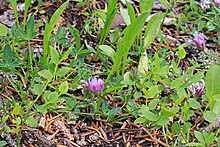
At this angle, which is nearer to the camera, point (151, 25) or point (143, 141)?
point (143, 141)

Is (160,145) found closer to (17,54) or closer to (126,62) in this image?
(126,62)

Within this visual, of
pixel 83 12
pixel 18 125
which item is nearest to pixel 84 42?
pixel 83 12

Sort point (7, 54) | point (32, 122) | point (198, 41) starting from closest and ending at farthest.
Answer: point (32, 122) → point (7, 54) → point (198, 41)

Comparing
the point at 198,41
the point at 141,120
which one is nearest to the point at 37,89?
the point at 141,120

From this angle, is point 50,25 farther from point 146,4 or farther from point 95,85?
point 146,4

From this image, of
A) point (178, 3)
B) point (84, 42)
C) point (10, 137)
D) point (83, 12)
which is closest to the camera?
point (10, 137)
